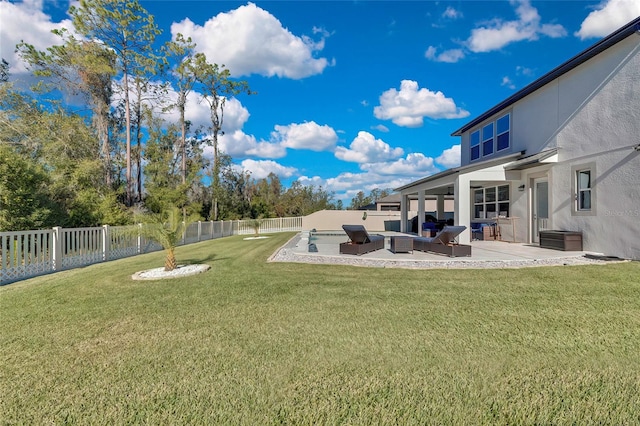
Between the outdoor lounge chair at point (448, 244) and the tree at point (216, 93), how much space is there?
82.2 feet

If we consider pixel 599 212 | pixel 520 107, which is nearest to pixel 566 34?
pixel 520 107

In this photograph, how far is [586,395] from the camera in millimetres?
2422

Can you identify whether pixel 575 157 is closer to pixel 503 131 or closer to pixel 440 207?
pixel 503 131

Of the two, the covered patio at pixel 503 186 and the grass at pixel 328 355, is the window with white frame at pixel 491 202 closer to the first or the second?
the covered patio at pixel 503 186

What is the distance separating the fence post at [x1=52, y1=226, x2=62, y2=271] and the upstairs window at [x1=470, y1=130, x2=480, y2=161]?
56.9 ft

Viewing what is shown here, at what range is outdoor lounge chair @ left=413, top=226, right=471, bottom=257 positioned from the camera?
846 centimetres

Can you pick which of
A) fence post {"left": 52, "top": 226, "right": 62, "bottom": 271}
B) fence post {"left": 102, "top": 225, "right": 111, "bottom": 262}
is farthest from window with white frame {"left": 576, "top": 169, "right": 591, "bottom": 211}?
fence post {"left": 102, "top": 225, "right": 111, "bottom": 262}

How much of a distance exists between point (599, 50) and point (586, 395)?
10.3 meters

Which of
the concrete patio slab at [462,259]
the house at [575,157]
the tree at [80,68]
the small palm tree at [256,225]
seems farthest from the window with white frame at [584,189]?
the tree at [80,68]

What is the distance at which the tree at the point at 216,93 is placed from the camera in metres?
29.8

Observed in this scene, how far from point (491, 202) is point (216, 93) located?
2722 cm

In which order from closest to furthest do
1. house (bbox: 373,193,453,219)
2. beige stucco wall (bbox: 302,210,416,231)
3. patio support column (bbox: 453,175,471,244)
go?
patio support column (bbox: 453,175,471,244) → beige stucco wall (bbox: 302,210,416,231) → house (bbox: 373,193,453,219)

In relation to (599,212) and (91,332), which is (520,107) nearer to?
(599,212)

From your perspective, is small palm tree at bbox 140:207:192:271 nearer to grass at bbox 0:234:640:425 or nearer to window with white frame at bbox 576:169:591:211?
grass at bbox 0:234:640:425
